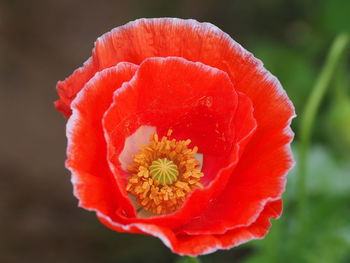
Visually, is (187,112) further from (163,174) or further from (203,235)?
(203,235)

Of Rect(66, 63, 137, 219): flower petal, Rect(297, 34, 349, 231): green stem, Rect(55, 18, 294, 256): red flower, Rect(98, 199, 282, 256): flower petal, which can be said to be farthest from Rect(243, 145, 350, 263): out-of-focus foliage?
Rect(66, 63, 137, 219): flower petal

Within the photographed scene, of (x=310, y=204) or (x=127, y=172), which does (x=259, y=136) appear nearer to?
(x=127, y=172)

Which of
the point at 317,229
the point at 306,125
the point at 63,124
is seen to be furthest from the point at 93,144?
the point at 63,124

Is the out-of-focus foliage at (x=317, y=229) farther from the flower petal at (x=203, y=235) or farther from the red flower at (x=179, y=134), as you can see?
the flower petal at (x=203, y=235)

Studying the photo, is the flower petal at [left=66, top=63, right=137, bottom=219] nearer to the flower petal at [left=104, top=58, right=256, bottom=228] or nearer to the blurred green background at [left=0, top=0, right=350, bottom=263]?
the flower petal at [left=104, top=58, right=256, bottom=228]

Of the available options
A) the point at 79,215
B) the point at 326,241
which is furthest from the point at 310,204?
the point at 79,215

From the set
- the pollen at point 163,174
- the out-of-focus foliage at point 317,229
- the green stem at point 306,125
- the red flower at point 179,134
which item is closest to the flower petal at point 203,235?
the red flower at point 179,134
